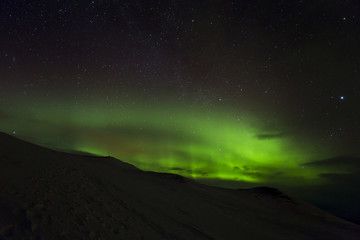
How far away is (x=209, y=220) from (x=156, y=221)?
10.6ft

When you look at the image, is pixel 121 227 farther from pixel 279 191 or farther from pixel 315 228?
pixel 279 191

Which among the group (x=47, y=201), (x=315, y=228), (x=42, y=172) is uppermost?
(x=42, y=172)

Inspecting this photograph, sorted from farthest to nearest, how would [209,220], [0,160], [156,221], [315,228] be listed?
[315,228]
[209,220]
[0,160]
[156,221]

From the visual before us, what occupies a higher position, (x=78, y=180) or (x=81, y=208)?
(x=78, y=180)

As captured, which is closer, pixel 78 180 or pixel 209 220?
pixel 78 180

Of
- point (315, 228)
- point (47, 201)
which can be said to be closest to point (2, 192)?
point (47, 201)

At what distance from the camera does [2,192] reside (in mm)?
5887

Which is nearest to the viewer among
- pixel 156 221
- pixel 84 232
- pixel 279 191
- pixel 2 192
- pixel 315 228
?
pixel 84 232

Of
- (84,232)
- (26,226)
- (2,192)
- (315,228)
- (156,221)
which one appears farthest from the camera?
(315,228)

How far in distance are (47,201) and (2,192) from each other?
3.44 ft

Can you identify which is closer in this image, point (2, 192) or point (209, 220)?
point (2, 192)

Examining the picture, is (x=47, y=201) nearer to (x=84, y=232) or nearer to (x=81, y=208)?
(x=81, y=208)

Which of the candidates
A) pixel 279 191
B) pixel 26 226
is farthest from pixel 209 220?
pixel 279 191

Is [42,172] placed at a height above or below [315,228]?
above
